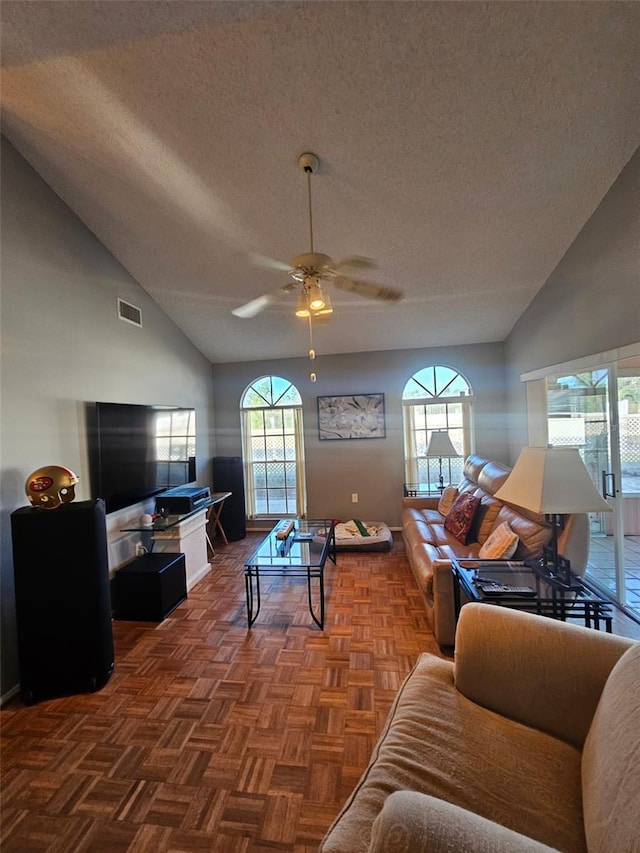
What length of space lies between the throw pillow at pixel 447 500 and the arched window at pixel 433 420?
78 centimetres

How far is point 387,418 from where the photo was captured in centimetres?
471

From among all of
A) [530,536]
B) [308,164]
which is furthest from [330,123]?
[530,536]

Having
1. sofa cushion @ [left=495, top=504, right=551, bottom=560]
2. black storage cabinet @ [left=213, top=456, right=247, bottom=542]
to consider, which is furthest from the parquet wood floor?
black storage cabinet @ [left=213, top=456, right=247, bottom=542]

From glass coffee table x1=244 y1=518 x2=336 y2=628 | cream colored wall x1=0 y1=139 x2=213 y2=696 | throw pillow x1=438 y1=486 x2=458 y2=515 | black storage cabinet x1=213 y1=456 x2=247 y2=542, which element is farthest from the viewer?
black storage cabinet x1=213 y1=456 x2=247 y2=542

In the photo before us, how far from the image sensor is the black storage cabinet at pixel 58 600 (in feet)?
6.26

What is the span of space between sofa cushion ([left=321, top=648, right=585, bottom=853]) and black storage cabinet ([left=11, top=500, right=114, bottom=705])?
1.73 meters

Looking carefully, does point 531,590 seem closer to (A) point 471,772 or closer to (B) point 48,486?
(A) point 471,772

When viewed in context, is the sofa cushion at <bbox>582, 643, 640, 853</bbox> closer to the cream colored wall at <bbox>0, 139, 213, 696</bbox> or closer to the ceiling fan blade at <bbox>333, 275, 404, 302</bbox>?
the ceiling fan blade at <bbox>333, 275, 404, 302</bbox>

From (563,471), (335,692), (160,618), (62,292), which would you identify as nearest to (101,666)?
(160,618)

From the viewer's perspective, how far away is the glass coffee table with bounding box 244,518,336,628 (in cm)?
254

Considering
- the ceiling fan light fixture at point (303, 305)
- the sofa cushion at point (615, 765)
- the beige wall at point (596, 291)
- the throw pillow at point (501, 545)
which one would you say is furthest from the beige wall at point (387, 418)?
the sofa cushion at point (615, 765)

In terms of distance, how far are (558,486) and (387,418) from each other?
3161 millimetres

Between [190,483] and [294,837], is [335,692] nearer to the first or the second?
[294,837]

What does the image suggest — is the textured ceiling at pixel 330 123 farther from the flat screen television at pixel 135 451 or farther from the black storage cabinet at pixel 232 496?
the black storage cabinet at pixel 232 496
